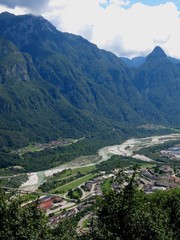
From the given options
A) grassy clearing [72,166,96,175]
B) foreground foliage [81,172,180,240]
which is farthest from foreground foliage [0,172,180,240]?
grassy clearing [72,166,96,175]

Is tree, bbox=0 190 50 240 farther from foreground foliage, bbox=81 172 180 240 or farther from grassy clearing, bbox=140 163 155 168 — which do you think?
grassy clearing, bbox=140 163 155 168

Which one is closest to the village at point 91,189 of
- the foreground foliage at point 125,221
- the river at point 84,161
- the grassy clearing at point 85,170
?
the grassy clearing at point 85,170

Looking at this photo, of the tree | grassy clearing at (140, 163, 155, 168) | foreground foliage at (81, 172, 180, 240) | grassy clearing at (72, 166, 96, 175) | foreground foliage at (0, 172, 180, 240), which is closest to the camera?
the tree

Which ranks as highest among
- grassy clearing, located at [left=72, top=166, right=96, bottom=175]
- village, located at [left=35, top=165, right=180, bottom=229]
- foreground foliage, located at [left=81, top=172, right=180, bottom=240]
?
foreground foliage, located at [left=81, top=172, right=180, bottom=240]

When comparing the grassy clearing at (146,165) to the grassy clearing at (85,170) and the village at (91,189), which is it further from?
the grassy clearing at (85,170)

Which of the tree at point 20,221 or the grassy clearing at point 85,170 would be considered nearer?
the tree at point 20,221

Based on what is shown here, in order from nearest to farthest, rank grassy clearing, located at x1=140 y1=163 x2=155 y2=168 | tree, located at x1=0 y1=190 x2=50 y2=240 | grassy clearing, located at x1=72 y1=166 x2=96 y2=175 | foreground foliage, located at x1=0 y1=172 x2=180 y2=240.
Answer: tree, located at x1=0 y1=190 x2=50 y2=240
foreground foliage, located at x1=0 y1=172 x2=180 y2=240
grassy clearing, located at x1=72 y1=166 x2=96 y2=175
grassy clearing, located at x1=140 y1=163 x2=155 y2=168

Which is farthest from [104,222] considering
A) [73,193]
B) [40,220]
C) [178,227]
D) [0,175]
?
[0,175]

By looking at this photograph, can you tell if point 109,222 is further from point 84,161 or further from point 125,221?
point 84,161

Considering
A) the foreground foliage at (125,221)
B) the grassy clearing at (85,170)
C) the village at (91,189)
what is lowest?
the village at (91,189)

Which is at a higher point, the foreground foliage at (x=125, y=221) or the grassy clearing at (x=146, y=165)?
the foreground foliage at (x=125, y=221)

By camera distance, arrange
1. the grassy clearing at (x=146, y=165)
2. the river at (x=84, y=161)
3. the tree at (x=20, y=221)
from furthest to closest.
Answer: the grassy clearing at (x=146, y=165) < the river at (x=84, y=161) < the tree at (x=20, y=221)
